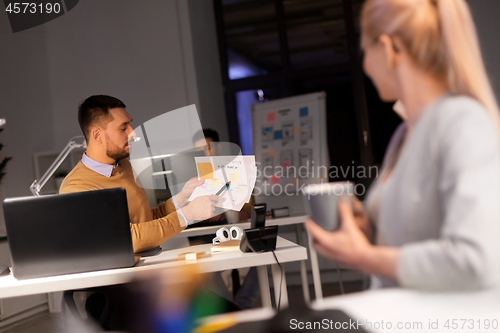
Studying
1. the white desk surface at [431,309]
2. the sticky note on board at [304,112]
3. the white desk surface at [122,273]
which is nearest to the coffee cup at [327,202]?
the white desk surface at [431,309]

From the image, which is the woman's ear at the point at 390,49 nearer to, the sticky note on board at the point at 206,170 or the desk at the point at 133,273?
the desk at the point at 133,273

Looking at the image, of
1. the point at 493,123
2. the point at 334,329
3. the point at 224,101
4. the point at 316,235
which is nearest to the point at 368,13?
the point at 493,123

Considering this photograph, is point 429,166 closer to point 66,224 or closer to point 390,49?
point 390,49

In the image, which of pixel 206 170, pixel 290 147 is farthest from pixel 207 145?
pixel 206 170

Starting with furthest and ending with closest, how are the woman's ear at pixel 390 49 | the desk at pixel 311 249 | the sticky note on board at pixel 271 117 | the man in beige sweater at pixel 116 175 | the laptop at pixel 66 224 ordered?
1. the sticky note on board at pixel 271 117
2. the desk at pixel 311 249
3. the man in beige sweater at pixel 116 175
4. the laptop at pixel 66 224
5. the woman's ear at pixel 390 49

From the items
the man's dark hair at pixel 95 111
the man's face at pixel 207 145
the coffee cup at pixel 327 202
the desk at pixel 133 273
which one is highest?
the man's dark hair at pixel 95 111

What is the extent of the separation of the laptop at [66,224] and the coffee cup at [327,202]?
956 millimetres

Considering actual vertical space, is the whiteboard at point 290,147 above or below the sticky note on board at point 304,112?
below

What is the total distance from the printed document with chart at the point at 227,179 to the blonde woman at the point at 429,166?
1.25 m

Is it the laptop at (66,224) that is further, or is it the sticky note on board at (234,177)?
the sticky note on board at (234,177)

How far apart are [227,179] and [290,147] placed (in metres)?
1.80

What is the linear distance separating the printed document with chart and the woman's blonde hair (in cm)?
134

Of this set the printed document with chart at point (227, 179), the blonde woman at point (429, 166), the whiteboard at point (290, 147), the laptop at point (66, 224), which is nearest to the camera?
the blonde woman at point (429, 166)

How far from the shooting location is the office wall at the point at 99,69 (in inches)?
169
